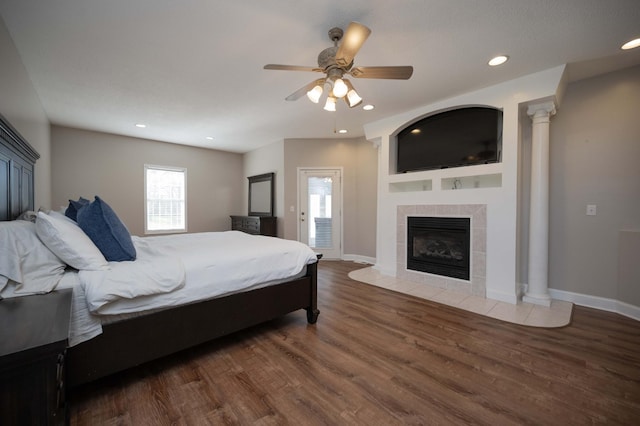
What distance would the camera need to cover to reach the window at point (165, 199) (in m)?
5.52

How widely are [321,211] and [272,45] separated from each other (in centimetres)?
359

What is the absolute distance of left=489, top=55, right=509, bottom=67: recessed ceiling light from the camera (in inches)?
98.6

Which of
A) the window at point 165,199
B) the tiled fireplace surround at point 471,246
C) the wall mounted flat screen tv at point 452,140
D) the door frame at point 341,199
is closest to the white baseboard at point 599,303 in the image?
the tiled fireplace surround at point 471,246

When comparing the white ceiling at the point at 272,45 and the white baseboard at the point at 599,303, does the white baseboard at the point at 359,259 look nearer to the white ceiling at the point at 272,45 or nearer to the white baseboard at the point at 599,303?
the white baseboard at the point at 599,303

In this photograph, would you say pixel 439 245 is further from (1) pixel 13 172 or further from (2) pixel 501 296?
(1) pixel 13 172

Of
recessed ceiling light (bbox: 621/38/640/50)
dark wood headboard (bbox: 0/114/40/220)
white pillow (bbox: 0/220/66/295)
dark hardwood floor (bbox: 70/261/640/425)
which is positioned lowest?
dark hardwood floor (bbox: 70/261/640/425)

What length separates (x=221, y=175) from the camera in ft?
21.4

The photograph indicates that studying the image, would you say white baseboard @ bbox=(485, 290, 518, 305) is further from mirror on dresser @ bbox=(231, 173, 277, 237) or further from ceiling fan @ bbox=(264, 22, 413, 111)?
mirror on dresser @ bbox=(231, 173, 277, 237)

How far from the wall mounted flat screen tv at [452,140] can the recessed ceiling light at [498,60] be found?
0.73 metres

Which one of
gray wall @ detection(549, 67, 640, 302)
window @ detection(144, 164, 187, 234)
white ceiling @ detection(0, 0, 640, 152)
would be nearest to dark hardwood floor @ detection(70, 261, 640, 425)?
gray wall @ detection(549, 67, 640, 302)

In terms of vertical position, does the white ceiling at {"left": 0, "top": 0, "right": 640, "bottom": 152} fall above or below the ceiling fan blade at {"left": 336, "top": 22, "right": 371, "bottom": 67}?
above

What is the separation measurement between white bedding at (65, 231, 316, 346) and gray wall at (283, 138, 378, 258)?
296cm

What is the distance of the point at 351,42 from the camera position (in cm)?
175

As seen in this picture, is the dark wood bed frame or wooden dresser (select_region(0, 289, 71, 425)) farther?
the dark wood bed frame
